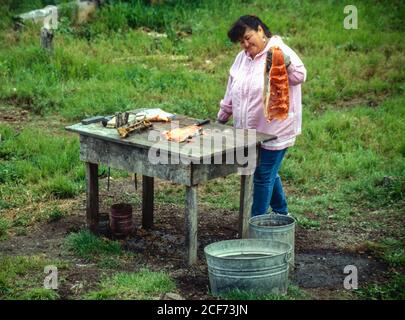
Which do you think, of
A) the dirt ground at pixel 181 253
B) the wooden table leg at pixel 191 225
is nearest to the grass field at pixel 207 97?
the dirt ground at pixel 181 253

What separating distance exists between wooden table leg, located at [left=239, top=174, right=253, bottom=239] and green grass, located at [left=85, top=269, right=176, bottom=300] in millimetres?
963

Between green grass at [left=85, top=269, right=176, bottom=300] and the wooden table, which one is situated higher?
the wooden table

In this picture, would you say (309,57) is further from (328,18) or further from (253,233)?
(253,233)

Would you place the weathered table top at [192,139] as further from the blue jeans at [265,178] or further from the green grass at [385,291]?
the green grass at [385,291]

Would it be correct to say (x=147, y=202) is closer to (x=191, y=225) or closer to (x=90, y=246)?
(x=90, y=246)

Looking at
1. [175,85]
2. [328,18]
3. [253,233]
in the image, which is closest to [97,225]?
[253,233]

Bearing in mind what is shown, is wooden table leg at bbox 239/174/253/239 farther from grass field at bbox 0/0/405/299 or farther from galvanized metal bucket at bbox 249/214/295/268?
grass field at bbox 0/0/405/299

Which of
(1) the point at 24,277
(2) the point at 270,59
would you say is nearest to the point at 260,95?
(2) the point at 270,59

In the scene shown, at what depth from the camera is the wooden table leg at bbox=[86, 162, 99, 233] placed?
7.93m

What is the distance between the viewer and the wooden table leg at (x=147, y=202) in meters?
8.32

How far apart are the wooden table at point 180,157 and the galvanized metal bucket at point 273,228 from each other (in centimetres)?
29

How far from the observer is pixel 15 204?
896 centimetres

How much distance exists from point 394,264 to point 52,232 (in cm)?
329

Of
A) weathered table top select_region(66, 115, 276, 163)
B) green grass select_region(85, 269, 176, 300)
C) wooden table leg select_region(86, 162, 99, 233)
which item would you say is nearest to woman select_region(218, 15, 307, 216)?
weathered table top select_region(66, 115, 276, 163)
